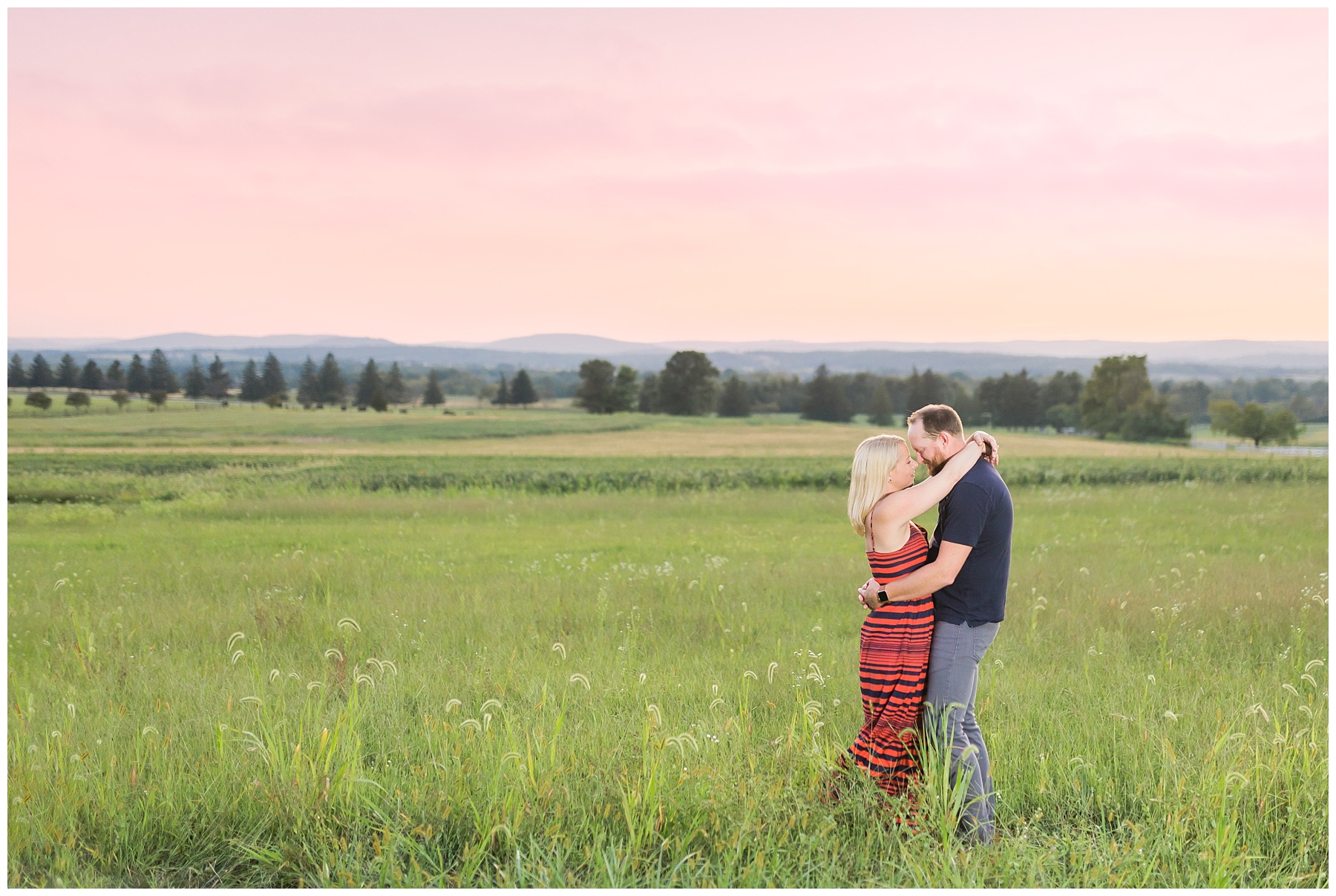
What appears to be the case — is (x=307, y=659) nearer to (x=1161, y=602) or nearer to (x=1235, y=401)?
(x=1161, y=602)

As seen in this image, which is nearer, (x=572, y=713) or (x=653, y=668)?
(x=572, y=713)

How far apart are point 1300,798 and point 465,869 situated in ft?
15.6

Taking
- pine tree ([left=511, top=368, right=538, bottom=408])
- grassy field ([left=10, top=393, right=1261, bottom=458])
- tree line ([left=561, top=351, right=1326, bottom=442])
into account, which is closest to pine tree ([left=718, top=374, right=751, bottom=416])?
tree line ([left=561, top=351, right=1326, bottom=442])

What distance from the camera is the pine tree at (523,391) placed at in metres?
112

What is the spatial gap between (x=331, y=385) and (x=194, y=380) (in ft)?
66.5

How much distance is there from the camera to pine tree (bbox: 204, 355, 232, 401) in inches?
3447

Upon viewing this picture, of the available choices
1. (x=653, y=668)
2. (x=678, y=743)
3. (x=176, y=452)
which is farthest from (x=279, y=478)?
(x=678, y=743)

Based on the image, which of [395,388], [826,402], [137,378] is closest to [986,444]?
[137,378]

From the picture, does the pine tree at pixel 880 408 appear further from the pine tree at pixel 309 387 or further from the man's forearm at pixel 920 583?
the man's forearm at pixel 920 583

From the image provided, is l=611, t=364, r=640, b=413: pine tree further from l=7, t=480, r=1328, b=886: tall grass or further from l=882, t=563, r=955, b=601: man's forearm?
l=882, t=563, r=955, b=601: man's forearm

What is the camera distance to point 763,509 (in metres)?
22.3

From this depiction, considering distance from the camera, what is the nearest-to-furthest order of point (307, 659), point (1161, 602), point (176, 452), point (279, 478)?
point (307, 659) < point (1161, 602) < point (279, 478) < point (176, 452)

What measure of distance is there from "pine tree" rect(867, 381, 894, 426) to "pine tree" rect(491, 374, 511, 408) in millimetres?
50209

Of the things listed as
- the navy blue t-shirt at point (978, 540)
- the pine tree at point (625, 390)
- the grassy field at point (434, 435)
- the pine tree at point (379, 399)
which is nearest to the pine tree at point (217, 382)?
the grassy field at point (434, 435)
